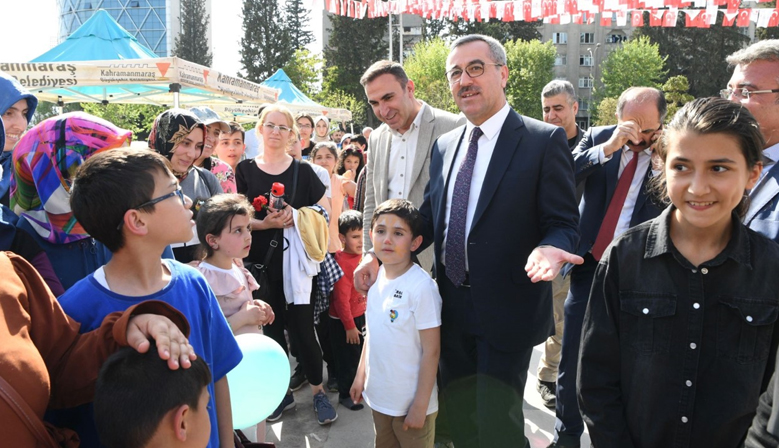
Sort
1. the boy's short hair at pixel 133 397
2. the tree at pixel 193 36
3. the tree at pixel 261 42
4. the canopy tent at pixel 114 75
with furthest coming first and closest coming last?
the tree at pixel 193 36
the tree at pixel 261 42
the canopy tent at pixel 114 75
the boy's short hair at pixel 133 397

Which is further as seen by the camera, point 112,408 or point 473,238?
point 473,238

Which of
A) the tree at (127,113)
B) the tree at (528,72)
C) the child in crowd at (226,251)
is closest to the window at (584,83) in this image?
the tree at (528,72)

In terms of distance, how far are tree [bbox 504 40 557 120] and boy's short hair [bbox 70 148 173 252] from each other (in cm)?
4392

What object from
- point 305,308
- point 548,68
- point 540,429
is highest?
point 548,68

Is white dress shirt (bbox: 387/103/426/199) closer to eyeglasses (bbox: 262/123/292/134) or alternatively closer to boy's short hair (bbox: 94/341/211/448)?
eyeglasses (bbox: 262/123/292/134)

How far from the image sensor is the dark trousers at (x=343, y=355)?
3.96 m

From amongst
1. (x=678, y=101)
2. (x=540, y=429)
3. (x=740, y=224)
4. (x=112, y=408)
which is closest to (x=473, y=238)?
(x=740, y=224)

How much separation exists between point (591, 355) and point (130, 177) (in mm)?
1552

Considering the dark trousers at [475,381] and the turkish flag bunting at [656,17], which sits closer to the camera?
the dark trousers at [475,381]

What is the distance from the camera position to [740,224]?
5.20 feet

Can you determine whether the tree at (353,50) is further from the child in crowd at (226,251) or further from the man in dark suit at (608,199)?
the child in crowd at (226,251)

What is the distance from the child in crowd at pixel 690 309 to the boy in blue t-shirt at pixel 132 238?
132cm

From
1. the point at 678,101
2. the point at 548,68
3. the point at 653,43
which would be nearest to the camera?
the point at 678,101

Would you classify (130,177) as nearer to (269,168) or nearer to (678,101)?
(269,168)
